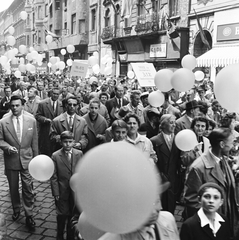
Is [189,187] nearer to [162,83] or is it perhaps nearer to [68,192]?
[68,192]

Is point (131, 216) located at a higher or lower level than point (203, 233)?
higher

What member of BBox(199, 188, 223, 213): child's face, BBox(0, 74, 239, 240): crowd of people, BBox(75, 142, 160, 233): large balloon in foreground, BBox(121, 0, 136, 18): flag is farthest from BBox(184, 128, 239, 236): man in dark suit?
BBox(121, 0, 136, 18): flag

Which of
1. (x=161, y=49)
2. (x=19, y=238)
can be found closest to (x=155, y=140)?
(x=19, y=238)

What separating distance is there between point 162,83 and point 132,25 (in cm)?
1881

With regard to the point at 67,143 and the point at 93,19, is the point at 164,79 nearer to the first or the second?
the point at 67,143

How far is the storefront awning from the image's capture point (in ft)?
45.5

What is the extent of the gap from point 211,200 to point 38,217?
9.82ft

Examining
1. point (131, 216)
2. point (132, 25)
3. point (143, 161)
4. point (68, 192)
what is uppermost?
point (132, 25)

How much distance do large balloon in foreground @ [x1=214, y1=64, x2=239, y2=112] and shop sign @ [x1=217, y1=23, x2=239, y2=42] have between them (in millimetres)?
12007

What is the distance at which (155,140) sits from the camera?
15.3 ft

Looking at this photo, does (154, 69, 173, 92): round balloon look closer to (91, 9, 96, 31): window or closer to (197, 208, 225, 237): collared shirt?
(197, 208, 225, 237): collared shirt

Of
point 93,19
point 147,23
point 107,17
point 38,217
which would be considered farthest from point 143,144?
point 93,19

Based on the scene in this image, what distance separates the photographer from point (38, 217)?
493 cm

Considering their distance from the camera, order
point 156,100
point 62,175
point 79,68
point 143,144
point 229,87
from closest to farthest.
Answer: point 229,87, point 62,175, point 143,144, point 156,100, point 79,68
